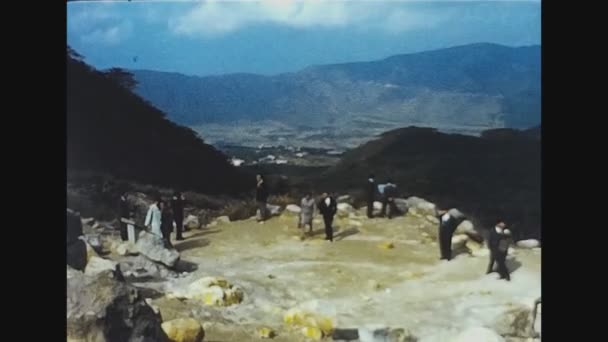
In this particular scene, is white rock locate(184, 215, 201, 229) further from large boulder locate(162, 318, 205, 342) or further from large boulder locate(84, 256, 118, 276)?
large boulder locate(162, 318, 205, 342)

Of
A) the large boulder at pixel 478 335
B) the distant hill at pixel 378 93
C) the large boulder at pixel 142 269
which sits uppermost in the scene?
the distant hill at pixel 378 93

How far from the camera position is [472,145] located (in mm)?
5121

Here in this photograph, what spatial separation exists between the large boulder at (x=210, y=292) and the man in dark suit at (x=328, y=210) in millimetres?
537

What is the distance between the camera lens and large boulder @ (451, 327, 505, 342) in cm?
488

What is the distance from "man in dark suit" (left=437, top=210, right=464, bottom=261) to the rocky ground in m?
0.03

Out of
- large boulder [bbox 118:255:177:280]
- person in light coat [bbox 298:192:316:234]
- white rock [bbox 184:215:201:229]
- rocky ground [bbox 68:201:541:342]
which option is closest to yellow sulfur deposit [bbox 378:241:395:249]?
rocky ground [bbox 68:201:541:342]

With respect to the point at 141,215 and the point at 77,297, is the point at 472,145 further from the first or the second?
the point at 77,297

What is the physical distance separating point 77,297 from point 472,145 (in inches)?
82.0

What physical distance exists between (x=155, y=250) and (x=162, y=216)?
0.18 metres

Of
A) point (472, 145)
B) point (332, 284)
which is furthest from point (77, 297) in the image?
point (472, 145)

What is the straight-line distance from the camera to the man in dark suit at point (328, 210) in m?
5.22

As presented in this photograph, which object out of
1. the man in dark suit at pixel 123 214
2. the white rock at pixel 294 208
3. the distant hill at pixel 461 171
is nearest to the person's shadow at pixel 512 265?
the distant hill at pixel 461 171

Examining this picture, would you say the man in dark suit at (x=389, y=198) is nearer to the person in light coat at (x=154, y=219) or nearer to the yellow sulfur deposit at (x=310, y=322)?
the yellow sulfur deposit at (x=310, y=322)

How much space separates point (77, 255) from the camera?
17.4ft
